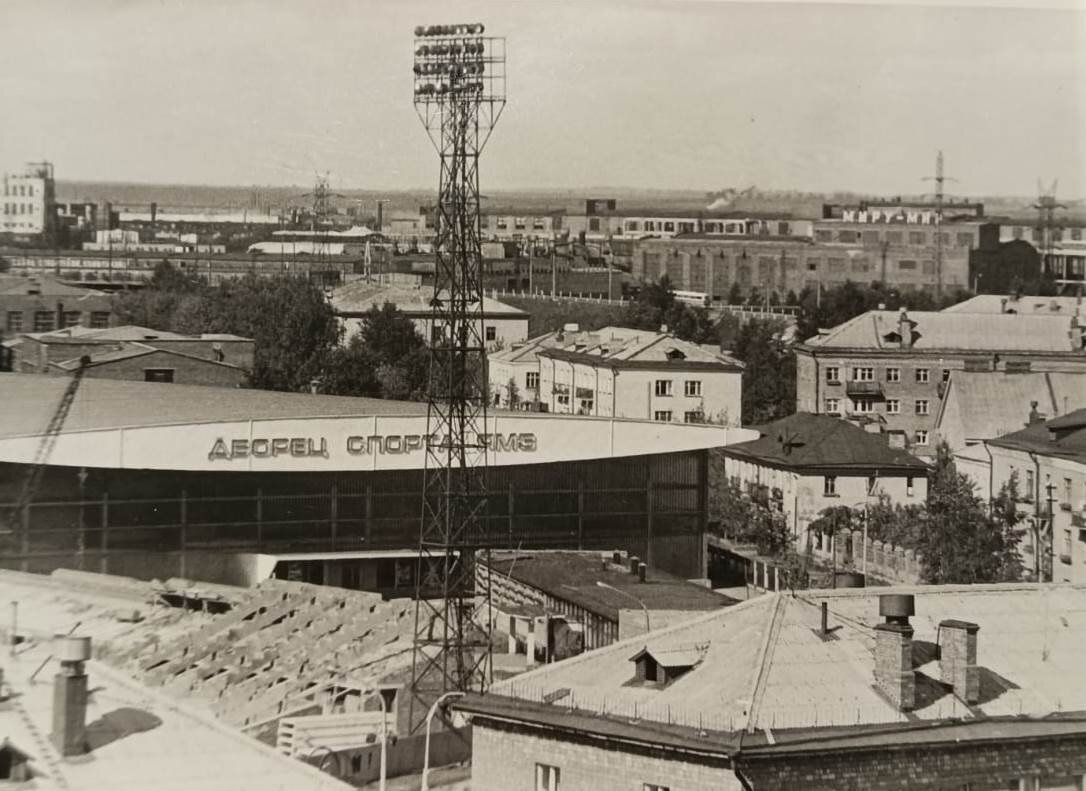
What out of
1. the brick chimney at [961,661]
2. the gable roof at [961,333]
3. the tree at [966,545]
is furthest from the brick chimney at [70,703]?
the gable roof at [961,333]

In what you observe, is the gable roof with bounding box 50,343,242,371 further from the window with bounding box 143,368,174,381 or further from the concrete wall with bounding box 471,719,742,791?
the concrete wall with bounding box 471,719,742,791

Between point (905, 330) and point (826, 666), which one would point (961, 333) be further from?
point (826, 666)

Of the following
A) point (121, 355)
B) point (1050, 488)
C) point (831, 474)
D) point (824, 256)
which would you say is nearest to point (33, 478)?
point (121, 355)

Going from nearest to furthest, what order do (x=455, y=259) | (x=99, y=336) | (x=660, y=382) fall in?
(x=455, y=259) → (x=99, y=336) → (x=660, y=382)

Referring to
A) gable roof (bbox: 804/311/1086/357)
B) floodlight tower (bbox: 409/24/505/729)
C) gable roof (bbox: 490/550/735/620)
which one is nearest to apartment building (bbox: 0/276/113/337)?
gable roof (bbox: 804/311/1086/357)

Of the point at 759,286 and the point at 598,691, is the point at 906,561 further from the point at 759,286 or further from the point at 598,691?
the point at 759,286

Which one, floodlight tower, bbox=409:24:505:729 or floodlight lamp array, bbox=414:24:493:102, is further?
floodlight lamp array, bbox=414:24:493:102
